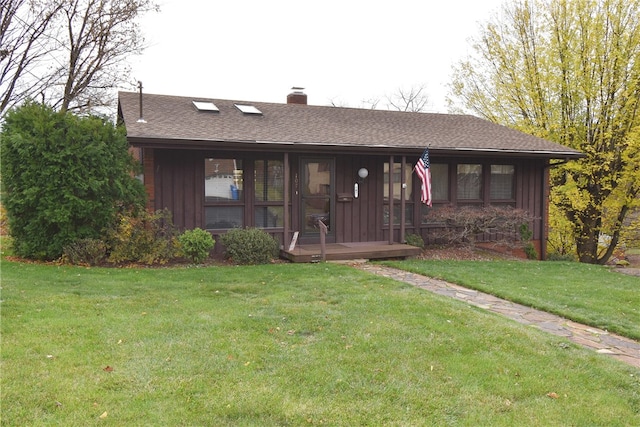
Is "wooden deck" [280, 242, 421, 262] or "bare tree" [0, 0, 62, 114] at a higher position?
"bare tree" [0, 0, 62, 114]

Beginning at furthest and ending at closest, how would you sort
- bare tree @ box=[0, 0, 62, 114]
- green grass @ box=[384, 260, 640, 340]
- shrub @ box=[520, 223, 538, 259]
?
1. bare tree @ box=[0, 0, 62, 114]
2. shrub @ box=[520, 223, 538, 259]
3. green grass @ box=[384, 260, 640, 340]

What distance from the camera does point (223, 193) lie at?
1027 cm

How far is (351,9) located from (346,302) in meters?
14.3

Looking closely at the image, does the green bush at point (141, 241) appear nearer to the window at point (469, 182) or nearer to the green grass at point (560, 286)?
the green grass at point (560, 286)

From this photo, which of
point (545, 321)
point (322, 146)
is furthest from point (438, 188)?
point (545, 321)

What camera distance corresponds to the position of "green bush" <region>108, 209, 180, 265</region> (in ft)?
28.4

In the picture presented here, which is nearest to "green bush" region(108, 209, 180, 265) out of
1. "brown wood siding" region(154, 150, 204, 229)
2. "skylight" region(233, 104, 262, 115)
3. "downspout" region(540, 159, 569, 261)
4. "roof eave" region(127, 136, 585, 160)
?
"brown wood siding" region(154, 150, 204, 229)

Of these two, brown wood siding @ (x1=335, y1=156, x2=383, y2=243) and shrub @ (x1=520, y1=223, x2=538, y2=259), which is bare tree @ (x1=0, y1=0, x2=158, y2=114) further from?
shrub @ (x1=520, y1=223, x2=538, y2=259)

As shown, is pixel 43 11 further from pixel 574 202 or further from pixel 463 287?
pixel 574 202

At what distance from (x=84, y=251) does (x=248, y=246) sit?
9.20 ft

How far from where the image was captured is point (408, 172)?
11.8m

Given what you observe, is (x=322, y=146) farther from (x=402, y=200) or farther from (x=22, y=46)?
(x=22, y=46)

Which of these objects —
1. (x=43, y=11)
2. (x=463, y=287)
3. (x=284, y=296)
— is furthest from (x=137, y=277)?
(x=43, y=11)

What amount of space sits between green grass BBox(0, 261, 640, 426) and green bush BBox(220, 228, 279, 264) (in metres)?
2.98
